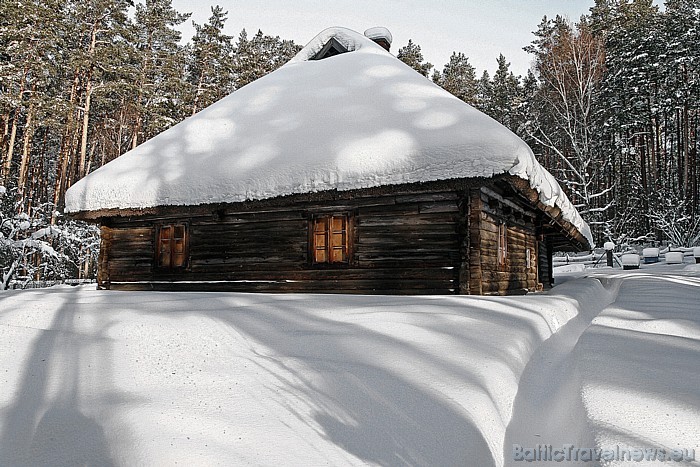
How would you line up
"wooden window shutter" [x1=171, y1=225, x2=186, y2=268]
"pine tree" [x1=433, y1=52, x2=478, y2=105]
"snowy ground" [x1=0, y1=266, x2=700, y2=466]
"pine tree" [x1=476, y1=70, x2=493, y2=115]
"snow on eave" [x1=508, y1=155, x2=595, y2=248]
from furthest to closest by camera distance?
"pine tree" [x1=476, y1=70, x2=493, y2=115] → "pine tree" [x1=433, y1=52, x2=478, y2=105] → "wooden window shutter" [x1=171, y1=225, x2=186, y2=268] → "snow on eave" [x1=508, y1=155, x2=595, y2=248] → "snowy ground" [x1=0, y1=266, x2=700, y2=466]

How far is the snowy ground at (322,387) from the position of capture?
233 centimetres

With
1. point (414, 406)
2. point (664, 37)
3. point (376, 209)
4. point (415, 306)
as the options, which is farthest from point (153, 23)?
point (664, 37)

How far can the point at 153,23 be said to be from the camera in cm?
2875

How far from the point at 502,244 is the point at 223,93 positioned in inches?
1031

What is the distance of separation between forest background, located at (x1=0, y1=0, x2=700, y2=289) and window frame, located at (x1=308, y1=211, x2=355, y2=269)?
38.7 ft

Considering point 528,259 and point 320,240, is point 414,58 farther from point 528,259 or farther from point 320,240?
point 320,240

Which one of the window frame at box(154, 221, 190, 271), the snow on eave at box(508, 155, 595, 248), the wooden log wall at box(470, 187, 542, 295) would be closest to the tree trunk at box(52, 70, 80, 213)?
the window frame at box(154, 221, 190, 271)

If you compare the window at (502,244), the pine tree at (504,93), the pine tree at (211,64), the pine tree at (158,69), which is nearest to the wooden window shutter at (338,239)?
the window at (502,244)

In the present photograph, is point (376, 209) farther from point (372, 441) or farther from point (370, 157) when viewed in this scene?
point (372, 441)

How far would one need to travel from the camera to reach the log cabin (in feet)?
26.2

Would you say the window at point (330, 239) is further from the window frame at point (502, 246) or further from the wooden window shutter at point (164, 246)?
the wooden window shutter at point (164, 246)

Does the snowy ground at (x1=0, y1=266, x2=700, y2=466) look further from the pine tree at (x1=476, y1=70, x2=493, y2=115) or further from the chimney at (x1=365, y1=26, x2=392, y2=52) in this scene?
the pine tree at (x1=476, y1=70, x2=493, y2=115)

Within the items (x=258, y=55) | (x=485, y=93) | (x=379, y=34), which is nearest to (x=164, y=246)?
(x=379, y=34)

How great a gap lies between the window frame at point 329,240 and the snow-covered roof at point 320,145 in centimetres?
100
